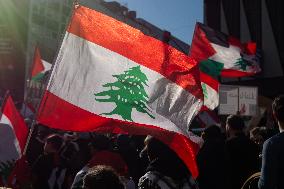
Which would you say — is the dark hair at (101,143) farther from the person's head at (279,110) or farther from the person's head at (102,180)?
the person's head at (102,180)

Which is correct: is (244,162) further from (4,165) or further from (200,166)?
(4,165)

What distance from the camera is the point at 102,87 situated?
14.9 ft

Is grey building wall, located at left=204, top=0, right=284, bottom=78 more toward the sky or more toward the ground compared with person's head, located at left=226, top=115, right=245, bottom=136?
more toward the sky

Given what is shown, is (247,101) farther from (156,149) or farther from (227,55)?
(156,149)

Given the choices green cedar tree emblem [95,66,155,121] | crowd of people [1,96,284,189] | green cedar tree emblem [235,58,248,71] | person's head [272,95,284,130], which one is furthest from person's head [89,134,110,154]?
green cedar tree emblem [235,58,248,71]

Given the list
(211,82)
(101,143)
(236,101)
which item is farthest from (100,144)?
(236,101)

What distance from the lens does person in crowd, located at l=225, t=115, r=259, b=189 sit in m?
5.88

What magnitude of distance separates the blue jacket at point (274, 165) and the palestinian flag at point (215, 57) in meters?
4.93

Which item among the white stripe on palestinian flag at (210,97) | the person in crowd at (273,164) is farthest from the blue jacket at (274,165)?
the white stripe on palestinian flag at (210,97)

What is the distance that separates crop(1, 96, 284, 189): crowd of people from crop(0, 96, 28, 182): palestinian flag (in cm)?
26

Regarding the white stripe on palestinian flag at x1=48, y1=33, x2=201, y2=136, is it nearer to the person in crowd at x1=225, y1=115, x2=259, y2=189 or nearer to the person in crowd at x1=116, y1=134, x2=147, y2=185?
the person in crowd at x1=225, y1=115, x2=259, y2=189

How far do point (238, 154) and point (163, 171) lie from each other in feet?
7.73

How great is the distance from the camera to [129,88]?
4.61 m

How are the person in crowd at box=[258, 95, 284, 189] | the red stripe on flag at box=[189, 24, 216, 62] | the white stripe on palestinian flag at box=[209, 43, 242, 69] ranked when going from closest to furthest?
the person in crowd at box=[258, 95, 284, 189], the red stripe on flag at box=[189, 24, 216, 62], the white stripe on palestinian flag at box=[209, 43, 242, 69]
